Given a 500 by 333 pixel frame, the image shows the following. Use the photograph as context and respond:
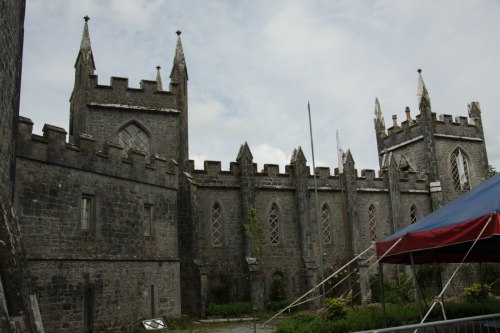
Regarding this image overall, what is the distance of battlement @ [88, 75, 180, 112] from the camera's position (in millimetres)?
22359

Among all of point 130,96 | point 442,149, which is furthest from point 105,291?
point 442,149

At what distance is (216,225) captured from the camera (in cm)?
2441

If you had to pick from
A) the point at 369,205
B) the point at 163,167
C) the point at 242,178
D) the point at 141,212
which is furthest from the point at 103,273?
the point at 369,205

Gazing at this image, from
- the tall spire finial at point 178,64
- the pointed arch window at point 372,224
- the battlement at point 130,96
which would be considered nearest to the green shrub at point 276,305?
the pointed arch window at point 372,224

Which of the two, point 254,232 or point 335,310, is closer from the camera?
point 335,310

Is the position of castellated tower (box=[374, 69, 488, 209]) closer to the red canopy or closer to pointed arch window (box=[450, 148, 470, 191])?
pointed arch window (box=[450, 148, 470, 191])

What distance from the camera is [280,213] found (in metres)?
25.8

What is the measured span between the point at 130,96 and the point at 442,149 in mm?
19976

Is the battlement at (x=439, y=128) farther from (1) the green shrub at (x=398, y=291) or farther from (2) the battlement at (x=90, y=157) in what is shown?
(2) the battlement at (x=90, y=157)

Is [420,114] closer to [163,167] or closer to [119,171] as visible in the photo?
[163,167]

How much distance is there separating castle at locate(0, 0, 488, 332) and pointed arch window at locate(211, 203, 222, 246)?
0.05 meters

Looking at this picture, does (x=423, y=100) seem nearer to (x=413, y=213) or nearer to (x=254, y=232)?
(x=413, y=213)

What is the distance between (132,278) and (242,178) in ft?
30.1

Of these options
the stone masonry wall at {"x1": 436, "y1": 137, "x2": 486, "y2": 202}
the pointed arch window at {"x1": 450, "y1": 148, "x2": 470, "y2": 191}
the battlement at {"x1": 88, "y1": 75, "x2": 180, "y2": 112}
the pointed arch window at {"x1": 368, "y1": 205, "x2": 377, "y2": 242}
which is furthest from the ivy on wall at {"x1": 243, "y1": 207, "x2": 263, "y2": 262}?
the pointed arch window at {"x1": 450, "y1": 148, "x2": 470, "y2": 191}
